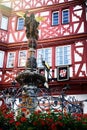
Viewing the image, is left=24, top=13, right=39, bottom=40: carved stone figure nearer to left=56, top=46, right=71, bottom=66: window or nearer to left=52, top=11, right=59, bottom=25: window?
left=56, top=46, right=71, bottom=66: window

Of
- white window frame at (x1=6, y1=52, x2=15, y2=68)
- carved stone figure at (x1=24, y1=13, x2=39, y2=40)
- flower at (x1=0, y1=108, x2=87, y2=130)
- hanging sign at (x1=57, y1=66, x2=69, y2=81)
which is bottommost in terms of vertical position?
flower at (x1=0, y1=108, x2=87, y2=130)

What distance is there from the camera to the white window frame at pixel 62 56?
18.1m

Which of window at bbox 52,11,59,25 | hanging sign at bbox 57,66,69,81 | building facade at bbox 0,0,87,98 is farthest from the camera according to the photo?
window at bbox 52,11,59,25

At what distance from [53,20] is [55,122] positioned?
14.8m

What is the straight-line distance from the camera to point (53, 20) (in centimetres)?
1995

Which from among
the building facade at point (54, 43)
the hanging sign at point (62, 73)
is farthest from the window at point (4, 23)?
the hanging sign at point (62, 73)

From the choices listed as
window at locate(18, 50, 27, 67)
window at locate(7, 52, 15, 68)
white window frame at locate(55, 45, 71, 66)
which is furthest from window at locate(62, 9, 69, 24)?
window at locate(7, 52, 15, 68)

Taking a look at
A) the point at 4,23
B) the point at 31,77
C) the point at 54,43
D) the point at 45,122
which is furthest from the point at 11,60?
the point at 45,122

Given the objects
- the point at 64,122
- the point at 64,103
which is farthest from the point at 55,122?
the point at 64,103

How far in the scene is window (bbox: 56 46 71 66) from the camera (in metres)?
18.1

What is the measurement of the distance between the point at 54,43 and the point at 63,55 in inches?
44.2

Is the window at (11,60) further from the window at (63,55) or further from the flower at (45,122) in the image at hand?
the flower at (45,122)

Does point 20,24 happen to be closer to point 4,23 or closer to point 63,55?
point 4,23

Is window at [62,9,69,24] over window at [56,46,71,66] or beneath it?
over
